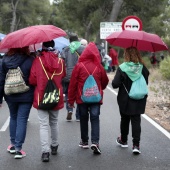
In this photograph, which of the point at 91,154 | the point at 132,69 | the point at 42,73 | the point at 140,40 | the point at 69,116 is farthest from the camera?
the point at 69,116

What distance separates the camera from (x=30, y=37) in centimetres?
565

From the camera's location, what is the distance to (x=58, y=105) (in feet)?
19.8

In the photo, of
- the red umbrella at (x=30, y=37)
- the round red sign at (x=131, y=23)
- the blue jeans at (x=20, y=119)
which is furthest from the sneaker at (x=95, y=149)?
the round red sign at (x=131, y=23)

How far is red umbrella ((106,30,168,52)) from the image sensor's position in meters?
6.14

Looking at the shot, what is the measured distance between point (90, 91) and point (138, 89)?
0.71 m

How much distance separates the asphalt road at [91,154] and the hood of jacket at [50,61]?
1331 millimetres

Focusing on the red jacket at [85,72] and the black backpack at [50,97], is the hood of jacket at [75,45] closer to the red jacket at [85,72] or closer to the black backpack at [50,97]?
the red jacket at [85,72]

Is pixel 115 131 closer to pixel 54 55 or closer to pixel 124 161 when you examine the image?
pixel 124 161

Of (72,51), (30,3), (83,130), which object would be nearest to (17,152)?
(83,130)

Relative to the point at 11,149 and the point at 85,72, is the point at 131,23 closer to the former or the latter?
the point at 85,72

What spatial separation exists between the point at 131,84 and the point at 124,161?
113 cm

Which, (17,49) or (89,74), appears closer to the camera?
(17,49)

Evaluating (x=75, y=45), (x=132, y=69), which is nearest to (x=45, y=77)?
(x=132, y=69)

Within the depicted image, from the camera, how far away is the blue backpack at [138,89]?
6285 mm
